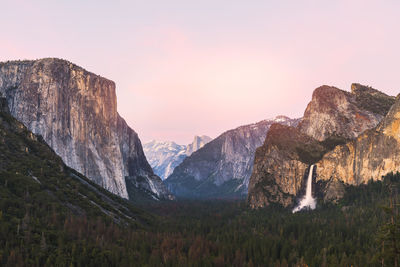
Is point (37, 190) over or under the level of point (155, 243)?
over

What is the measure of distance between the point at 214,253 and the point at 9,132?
326ft

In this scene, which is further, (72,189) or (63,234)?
(72,189)

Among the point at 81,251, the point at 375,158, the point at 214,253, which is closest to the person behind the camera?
the point at 81,251

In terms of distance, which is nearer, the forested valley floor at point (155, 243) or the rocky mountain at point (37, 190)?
the forested valley floor at point (155, 243)

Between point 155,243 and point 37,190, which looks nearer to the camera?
point 37,190

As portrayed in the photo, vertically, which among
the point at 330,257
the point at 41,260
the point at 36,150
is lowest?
the point at 41,260

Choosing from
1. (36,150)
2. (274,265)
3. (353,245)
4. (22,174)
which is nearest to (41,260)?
(22,174)

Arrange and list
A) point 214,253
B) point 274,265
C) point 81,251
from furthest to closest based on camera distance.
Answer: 1. point 214,253
2. point 274,265
3. point 81,251

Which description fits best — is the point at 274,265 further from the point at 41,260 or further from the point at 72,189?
the point at 72,189

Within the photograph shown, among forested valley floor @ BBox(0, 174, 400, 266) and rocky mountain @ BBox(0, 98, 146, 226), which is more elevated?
rocky mountain @ BBox(0, 98, 146, 226)

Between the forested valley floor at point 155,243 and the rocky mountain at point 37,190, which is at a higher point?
the rocky mountain at point 37,190

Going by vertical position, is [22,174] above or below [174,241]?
above

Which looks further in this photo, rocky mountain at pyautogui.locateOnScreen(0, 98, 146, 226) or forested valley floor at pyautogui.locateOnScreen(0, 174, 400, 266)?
rocky mountain at pyautogui.locateOnScreen(0, 98, 146, 226)

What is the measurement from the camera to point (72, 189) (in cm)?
13475
